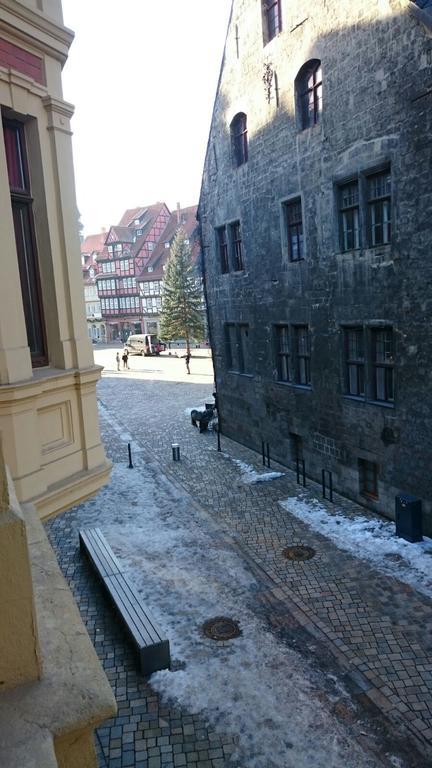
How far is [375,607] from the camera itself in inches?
349

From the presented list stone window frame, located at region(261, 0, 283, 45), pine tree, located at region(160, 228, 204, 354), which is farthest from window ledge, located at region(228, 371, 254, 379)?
pine tree, located at region(160, 228, 204, 354)

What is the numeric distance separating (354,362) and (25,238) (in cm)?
944

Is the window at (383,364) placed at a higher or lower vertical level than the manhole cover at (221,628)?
higher

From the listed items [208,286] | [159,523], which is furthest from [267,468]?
[208,286]

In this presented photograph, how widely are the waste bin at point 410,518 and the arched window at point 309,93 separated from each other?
30.8 feet

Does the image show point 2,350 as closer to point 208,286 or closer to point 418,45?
point 418,45

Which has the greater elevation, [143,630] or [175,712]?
[143,630]

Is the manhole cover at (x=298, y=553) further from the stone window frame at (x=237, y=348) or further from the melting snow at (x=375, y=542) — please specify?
the stone window frame at (x=237, y=348)

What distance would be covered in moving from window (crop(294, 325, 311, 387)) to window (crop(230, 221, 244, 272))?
159 inches

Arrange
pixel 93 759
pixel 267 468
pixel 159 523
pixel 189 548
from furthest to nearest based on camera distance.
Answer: pixel 267 468 < pixel 159 523 < pixel 189 548 < pixel 93 759

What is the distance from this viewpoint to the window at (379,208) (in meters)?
11.5

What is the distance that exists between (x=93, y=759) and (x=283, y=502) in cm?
1159

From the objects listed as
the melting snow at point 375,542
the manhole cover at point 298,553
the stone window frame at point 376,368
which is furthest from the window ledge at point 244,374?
the manhole cover at point 298,553

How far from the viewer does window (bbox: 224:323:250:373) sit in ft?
61.2
